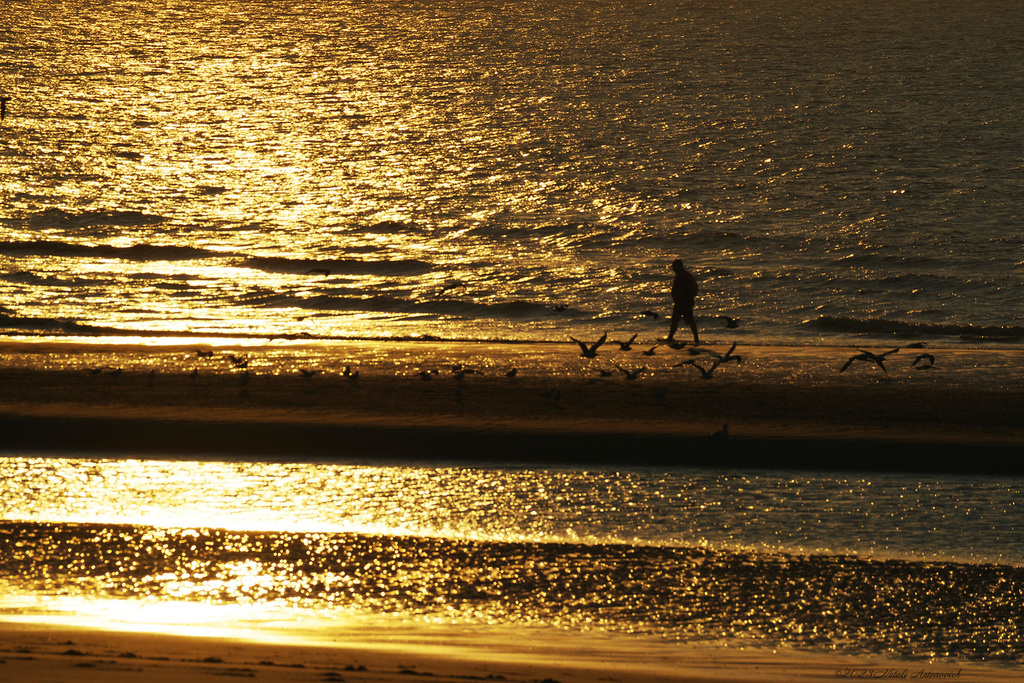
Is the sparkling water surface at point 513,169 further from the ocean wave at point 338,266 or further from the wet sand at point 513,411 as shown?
the wet sand at point 513,411

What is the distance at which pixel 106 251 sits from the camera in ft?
120

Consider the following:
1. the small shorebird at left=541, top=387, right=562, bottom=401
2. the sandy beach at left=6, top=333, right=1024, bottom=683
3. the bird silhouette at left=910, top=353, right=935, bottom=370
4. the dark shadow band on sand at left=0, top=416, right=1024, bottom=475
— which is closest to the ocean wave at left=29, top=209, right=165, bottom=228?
the sandy beach at left=6, top=333, right=1024, bottom=683

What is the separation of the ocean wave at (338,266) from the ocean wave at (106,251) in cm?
229

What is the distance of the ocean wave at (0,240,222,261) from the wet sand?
1706 centimetres

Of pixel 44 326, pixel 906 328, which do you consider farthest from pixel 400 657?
pixel 906 328

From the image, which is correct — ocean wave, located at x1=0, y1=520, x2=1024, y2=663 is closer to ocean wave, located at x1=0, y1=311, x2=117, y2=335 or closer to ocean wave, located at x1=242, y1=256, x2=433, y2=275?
ocean wave, located at x1=0, y1=311, x2=117, y2=335

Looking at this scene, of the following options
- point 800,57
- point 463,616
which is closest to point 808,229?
point 463,616

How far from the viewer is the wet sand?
43.5 ft

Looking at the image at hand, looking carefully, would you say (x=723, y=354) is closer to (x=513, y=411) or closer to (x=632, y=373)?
(x=632, y=373)

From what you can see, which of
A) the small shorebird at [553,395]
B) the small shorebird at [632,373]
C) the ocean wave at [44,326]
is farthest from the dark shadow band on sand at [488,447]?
the ocean wave at [44,326]

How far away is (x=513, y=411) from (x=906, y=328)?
43.1 feet

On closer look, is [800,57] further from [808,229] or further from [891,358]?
[891,358]

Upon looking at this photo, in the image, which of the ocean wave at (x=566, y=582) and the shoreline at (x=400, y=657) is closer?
the shoreline at (x=400, y=657)

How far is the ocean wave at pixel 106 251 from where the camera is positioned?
35656 mm
